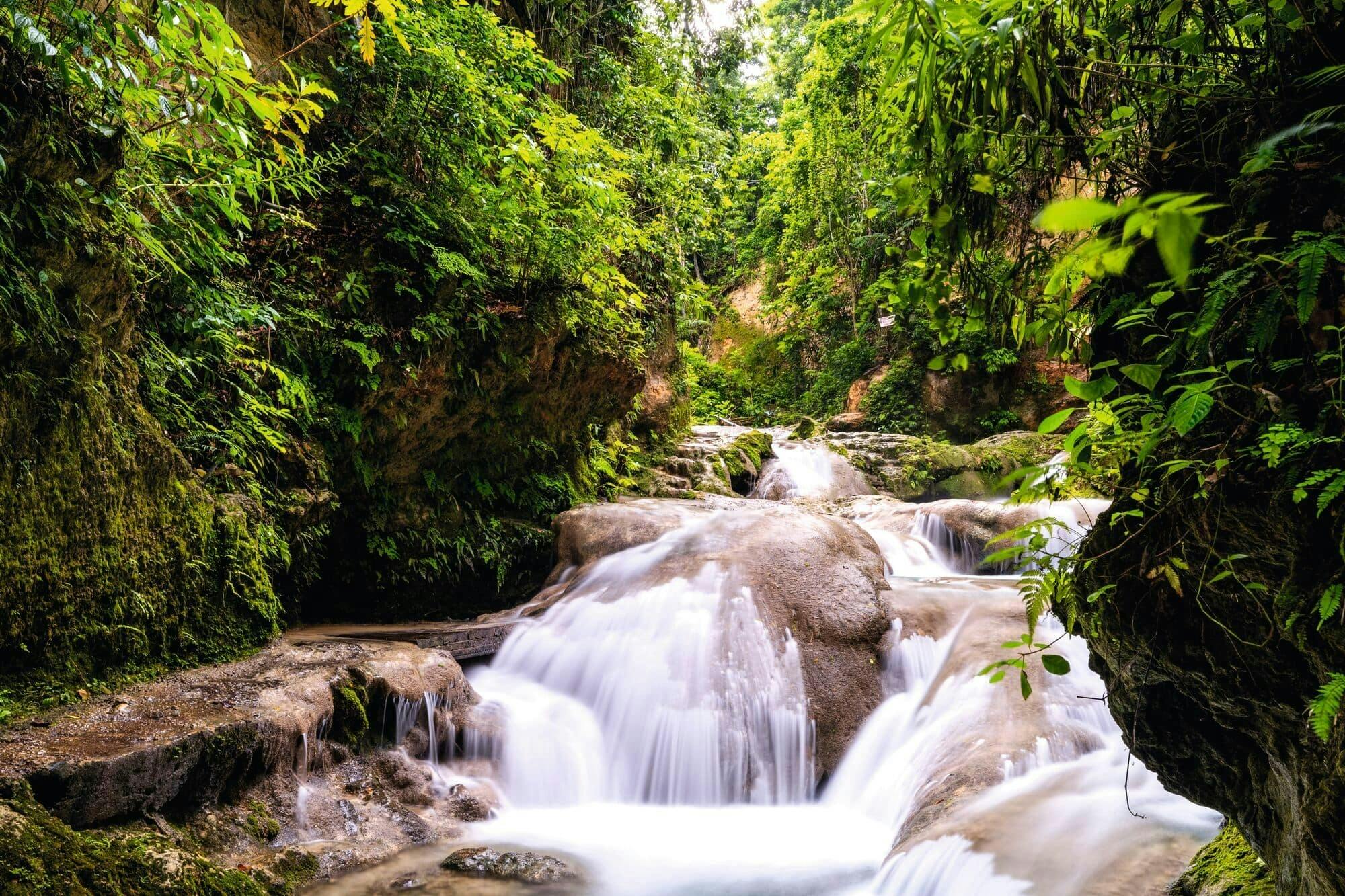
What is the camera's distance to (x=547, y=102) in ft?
24.0

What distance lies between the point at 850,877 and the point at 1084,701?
2093 mm

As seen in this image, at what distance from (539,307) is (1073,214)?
7079 mm

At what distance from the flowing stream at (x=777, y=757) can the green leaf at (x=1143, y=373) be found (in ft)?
5.36

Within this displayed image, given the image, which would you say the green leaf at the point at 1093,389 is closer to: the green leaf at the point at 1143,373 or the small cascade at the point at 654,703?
the green leaf at the point at 1143,373

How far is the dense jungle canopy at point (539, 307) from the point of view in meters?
1.54

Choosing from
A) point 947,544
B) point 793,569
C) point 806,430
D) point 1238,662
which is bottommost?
point 947,544

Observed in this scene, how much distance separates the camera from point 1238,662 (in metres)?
1.78

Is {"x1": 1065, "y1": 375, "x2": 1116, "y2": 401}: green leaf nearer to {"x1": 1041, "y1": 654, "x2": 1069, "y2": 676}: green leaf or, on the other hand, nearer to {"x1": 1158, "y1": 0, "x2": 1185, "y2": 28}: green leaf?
{"x1": 1041, "y1": 654, "x2": 1069, "y2": 676}: green leaf

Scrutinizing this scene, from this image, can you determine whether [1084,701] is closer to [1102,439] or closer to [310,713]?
[1102,439]

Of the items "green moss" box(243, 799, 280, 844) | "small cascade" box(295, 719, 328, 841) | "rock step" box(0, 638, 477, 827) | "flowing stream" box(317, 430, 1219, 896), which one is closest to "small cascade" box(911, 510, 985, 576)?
"flowing stream" box(317, 430, 1219, 896)

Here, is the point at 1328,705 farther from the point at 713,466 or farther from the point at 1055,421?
the point at 713,466

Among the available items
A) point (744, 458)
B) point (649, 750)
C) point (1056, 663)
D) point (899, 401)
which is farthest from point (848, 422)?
point (1056, 663)

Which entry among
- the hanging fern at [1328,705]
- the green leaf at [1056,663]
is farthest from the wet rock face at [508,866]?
the hanging fern at [1328,705]

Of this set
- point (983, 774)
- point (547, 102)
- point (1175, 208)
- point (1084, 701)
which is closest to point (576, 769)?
point (983, 774)
